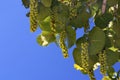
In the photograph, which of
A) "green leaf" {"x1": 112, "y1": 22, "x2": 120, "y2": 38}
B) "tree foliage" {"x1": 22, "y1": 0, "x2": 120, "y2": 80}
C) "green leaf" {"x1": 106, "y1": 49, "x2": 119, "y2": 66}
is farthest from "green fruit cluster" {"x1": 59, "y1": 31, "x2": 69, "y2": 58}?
"green leaf" {"x1": 112, "y1": 22, "x2": 120, "y2": 38}

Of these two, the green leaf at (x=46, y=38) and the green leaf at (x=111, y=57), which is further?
the green leaf at (x=46, y=38)

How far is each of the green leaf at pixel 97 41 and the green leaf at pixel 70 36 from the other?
16cm

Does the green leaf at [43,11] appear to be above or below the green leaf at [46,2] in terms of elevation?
A: above

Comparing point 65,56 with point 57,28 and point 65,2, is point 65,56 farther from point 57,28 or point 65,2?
point 65,2

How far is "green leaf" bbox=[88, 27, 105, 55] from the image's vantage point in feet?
10.1

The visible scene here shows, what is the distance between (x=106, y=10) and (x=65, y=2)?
1.45 feet

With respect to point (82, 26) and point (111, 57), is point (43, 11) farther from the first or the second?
point (111, 57)

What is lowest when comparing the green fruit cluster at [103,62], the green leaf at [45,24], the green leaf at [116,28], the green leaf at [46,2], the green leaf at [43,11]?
the green fruit cluster at [103,62]

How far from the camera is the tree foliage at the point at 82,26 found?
10.1ft

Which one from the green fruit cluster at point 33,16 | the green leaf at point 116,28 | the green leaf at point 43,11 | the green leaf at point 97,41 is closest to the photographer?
the green fruit cluster at point 33,16

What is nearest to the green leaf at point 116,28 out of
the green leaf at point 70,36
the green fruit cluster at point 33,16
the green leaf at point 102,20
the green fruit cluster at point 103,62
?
the green leaf at point 102,20

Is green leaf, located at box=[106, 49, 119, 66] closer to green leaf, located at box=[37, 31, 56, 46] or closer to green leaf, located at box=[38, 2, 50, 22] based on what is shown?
green leaf, located at box=[37, 31, 56, 46]

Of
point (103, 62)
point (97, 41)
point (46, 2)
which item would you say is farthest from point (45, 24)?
point (103, 62)

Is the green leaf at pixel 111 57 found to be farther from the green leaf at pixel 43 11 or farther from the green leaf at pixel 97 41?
the green leaf at pixel 43 11
